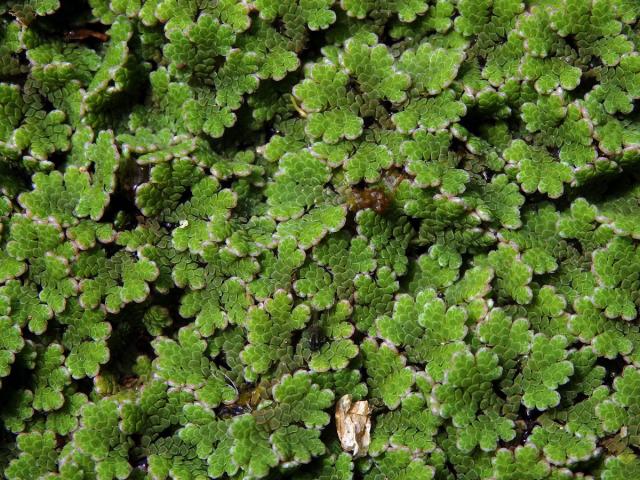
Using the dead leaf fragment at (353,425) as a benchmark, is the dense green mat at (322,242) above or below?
above

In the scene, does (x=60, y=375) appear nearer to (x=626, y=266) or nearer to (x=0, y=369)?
(x=0, y=369)

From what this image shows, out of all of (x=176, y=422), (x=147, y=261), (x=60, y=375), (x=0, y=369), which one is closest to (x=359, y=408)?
(x=176, y=422)

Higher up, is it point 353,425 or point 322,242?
point 322,242

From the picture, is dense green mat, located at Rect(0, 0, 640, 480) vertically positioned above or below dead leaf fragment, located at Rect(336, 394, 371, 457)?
above

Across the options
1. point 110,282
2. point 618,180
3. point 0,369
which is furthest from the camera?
point 618,180
